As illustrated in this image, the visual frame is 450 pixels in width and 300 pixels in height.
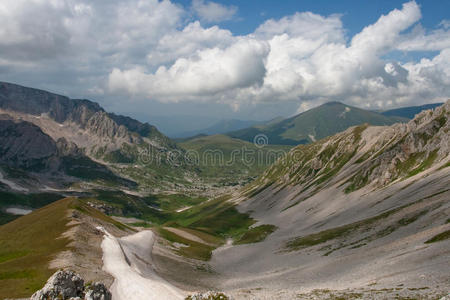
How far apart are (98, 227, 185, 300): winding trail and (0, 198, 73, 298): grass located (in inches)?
369

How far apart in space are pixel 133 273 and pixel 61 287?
16.9m

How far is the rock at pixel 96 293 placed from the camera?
36.2 metres

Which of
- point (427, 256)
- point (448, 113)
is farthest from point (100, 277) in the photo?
point (448, 113)

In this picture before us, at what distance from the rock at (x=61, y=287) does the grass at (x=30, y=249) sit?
7.44 metres

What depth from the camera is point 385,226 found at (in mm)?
81312

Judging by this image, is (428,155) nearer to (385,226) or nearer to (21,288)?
(385,226)

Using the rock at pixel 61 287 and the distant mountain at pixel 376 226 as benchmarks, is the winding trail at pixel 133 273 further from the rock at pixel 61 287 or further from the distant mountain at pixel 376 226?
the distant mountain at pixel 376 226

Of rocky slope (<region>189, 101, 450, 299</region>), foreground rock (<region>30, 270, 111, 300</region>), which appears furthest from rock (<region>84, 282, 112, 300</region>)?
rocky slope (<region>189, 101, 450, 299</region>)

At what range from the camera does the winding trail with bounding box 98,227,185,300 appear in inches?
1721

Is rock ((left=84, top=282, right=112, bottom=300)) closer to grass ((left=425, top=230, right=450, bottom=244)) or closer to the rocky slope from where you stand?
the rocky slope

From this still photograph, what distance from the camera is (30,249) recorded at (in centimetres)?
6675

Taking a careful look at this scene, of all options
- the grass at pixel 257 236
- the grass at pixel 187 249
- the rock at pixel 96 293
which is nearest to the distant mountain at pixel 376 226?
the grass at pixel 257 236

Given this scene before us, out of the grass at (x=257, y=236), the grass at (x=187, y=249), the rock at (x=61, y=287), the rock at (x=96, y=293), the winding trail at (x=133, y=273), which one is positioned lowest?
the grass at (x=257, y=236)

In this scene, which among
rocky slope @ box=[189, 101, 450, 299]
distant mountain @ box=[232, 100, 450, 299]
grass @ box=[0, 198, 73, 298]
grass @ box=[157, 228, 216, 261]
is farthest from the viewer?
grass @ box=[157, 228, 216, 261]
